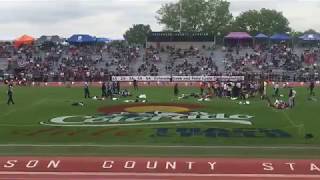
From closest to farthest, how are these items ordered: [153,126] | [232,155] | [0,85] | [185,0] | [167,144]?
[232,155] < [167,144] < [153,126] < [0,85] < [185,0]

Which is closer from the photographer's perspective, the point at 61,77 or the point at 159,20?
Answer: the point at 61,77

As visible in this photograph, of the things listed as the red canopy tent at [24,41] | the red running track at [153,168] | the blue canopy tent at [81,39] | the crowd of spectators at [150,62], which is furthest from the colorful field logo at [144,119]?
the blue canopy tent at [81,39]

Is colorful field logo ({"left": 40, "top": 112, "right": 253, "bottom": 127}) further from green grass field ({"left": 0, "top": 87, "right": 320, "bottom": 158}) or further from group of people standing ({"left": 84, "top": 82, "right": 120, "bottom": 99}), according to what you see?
group of people standing ({"left": 84, "top": 82, "right": 120, "bottom": 99})

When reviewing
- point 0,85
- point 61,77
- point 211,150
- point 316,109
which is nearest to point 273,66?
point 61,77

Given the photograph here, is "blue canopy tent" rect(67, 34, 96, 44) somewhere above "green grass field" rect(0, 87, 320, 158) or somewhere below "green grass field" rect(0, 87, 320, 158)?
above

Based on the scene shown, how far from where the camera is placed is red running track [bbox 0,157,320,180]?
18750mm

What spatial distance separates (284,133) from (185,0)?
10080cm

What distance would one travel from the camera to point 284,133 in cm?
2700

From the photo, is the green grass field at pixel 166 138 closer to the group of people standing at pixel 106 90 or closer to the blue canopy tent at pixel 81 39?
the group of people standing at pixel 106 90

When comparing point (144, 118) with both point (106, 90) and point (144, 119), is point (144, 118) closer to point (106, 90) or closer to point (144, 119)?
point (144, 119)

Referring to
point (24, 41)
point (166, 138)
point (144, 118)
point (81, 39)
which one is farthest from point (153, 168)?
point (81, 39)

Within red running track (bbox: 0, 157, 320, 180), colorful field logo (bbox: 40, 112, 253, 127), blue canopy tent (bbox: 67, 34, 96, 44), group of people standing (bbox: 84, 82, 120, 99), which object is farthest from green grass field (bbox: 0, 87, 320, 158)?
blue canopy tent (bbox: 67, 34, 96, 44)

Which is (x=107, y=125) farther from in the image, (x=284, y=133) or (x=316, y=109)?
(x=316, y=109)

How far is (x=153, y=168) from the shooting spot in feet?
64.8
